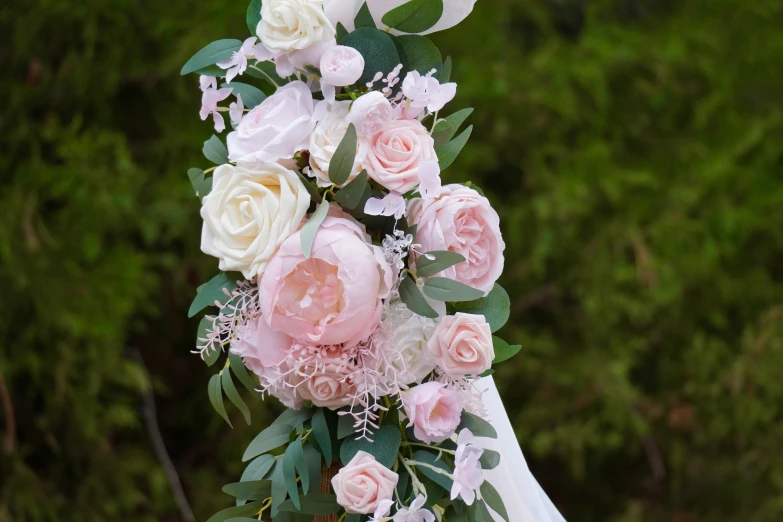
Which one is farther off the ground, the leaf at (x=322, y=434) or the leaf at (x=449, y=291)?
the leaf at (x=449, y=291)

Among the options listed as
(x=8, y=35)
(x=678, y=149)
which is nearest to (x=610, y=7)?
(x=678, y=149)

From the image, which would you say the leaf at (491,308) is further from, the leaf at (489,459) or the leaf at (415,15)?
the leaf at (415,15)

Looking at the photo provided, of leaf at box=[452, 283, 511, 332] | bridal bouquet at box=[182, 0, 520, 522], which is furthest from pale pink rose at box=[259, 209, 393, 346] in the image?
leaf at box=[452, 283, 511, 332]

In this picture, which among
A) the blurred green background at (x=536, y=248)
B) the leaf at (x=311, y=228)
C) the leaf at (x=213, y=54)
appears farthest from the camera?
the blurred green background at (x=536, y=248)

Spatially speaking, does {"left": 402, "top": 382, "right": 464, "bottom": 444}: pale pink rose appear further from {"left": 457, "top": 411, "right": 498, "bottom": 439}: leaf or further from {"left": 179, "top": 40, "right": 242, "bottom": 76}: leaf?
{"left": 179, "top": 40, "right": 242, "bottom": 76}: leaf

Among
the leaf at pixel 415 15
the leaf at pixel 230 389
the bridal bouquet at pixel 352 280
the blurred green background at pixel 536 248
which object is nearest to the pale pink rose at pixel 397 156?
the bridal bouquet at pixel 352 280

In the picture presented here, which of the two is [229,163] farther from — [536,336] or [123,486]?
[536,336]

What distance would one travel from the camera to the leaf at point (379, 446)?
67cm

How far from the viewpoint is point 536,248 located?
1.93m

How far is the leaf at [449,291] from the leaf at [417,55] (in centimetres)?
20

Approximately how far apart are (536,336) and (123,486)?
997mm

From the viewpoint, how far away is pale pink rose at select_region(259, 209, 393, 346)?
2.09ft

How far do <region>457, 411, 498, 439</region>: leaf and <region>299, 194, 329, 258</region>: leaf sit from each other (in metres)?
0.20

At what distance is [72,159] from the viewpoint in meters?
1.66
